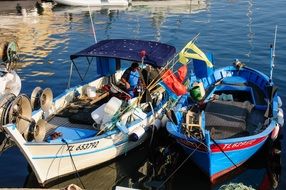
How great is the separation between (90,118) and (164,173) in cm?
360

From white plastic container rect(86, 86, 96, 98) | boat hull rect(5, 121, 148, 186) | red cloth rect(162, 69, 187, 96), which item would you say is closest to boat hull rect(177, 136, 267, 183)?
red cloth rect(162, 69, 187, 96)

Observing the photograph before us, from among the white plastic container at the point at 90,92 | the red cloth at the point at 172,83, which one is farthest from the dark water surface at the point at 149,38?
the white plastic container at the point at 90,92

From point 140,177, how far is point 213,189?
2.70 meters

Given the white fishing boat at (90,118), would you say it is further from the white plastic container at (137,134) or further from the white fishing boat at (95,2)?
the white fishing boat at (95,2)

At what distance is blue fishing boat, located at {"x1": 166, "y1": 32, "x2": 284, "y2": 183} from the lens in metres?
14.6

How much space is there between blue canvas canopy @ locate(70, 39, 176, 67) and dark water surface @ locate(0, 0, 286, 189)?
139 inches

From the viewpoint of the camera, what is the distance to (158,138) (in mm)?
17844

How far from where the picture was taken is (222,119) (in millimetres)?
16406

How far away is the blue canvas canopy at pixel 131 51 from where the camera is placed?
17.5 meters

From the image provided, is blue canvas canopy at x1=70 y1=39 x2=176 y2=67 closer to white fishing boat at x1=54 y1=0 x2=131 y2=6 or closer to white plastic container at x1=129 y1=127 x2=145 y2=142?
white plastic container at x1=129 y1=127 x2=145 y2=142

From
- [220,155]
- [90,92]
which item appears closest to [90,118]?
[90,92]

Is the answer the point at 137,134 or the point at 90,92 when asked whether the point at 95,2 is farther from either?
the point at 137,134

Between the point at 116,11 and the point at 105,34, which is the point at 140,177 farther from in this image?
the point at 116,11

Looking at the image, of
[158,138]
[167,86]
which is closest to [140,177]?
[158,138]
